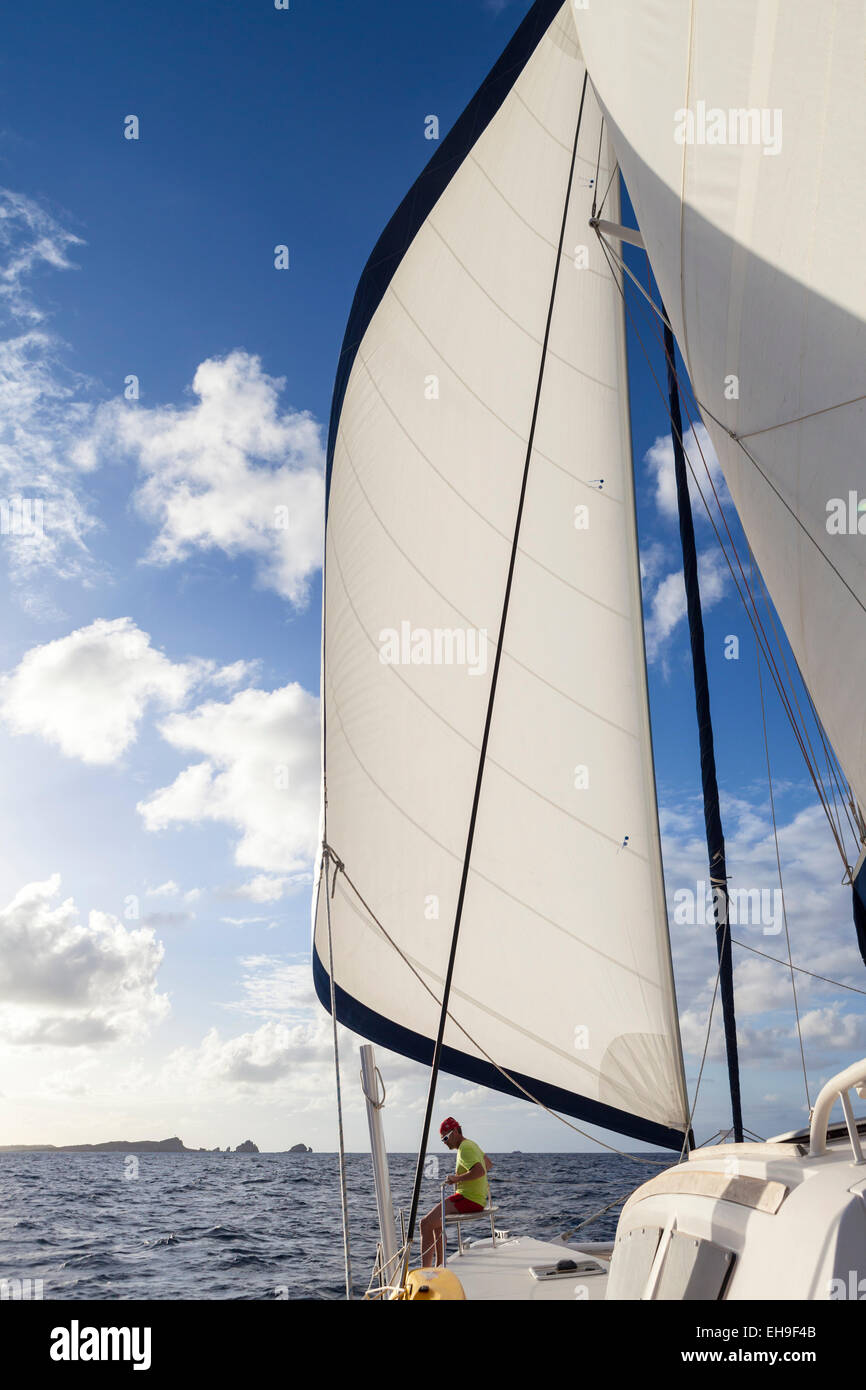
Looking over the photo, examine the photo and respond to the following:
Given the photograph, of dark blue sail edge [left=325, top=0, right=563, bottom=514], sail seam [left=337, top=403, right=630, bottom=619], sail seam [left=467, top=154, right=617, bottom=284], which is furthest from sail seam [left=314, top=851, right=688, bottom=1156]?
sail seam [left=467, top=154, right=617, bottom=284]

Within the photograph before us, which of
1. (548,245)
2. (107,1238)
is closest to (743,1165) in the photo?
(548,245)

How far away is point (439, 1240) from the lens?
16.1 ft

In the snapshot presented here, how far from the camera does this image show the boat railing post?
414 cm

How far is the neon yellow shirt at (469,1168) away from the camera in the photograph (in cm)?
575

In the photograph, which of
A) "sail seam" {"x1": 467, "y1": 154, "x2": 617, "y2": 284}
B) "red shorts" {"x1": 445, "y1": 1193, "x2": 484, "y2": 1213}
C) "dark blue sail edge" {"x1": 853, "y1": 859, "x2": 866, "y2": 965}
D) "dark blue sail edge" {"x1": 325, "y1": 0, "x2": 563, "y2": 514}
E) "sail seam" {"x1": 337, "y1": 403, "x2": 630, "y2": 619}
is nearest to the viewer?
"dark blue sail edge" {"x1": 853, "y1": 859, "x2": 866, "y2": 965}

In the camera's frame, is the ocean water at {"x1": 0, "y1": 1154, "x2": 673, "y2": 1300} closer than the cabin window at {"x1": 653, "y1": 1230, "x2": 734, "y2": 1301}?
No

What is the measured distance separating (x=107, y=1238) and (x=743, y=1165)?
20.1 meters

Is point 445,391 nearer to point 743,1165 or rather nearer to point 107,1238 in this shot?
point 743,1165

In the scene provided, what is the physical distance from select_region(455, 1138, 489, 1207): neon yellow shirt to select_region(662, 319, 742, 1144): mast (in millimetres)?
1736

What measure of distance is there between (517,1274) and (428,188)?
23.1ft

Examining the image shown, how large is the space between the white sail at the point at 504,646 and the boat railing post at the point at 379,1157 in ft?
2.16

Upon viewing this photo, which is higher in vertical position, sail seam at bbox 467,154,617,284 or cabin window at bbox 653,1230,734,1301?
sail seam at bbox 467,154,617,284

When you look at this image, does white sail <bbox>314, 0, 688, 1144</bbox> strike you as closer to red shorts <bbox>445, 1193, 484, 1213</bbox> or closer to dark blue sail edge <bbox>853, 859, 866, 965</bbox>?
red shorts <bbox>445, 1193, 484, 1213</bbox>

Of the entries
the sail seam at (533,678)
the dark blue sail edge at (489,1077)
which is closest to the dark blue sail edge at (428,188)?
the sail seam at (533,678)
